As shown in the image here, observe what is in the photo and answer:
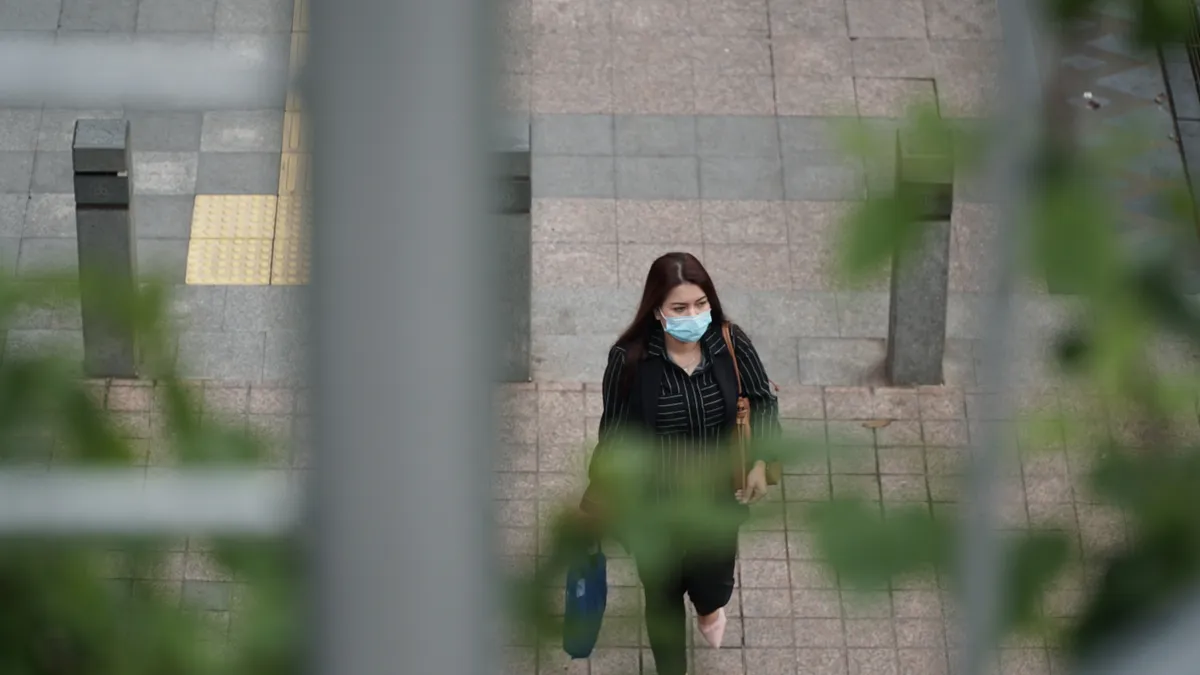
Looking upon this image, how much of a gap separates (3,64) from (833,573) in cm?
76

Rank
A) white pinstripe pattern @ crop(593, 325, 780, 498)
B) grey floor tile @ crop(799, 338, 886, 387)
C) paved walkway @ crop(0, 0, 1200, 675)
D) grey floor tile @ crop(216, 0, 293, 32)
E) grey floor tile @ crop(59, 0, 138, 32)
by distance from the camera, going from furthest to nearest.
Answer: grey floor tile @ crop(799, 338, 886, 387), paved walkway @ crop(0, 0, 1200, 675), white pinstripe pattern @ crop(593, 325, 780, 498), grey floor tile @ crop(59, 0, 138, 32), grey floor tile @ crop(216, 0, 293, 32)

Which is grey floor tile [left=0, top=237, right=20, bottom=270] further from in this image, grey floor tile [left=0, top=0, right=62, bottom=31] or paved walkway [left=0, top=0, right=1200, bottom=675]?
paved walkway [left=0, top=0, right=1200, bottom=675]

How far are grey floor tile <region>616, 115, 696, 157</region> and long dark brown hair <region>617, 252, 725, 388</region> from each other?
3281 mm

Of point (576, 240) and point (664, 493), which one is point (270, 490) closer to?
point (664, 493)

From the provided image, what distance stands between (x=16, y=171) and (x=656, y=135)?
3195mm

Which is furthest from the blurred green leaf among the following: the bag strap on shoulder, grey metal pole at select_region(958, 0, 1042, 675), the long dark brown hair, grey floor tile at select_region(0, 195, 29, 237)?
grey floor tile at select_region(0, 195, 29, 237)

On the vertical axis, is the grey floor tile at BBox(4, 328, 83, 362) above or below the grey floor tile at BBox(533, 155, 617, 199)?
below

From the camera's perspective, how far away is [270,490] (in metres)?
1.14

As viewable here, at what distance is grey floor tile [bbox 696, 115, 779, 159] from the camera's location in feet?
30.2

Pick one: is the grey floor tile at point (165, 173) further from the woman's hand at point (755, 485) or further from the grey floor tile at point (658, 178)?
the woman's hand at point (755, 485)

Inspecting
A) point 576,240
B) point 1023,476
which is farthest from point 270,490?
point 576,240

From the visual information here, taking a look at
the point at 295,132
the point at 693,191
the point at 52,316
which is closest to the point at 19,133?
the point at 693,191

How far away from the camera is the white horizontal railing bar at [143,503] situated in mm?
1134

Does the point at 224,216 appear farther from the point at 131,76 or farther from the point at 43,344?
the point at 131,76
